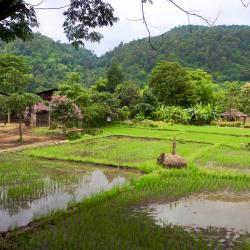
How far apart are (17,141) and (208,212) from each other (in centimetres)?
1404

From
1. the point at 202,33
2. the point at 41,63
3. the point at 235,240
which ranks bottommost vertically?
the point at 235,240

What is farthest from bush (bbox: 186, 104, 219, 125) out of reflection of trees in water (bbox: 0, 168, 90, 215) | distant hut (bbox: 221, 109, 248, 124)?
reflection of trees in water (bbox: 0, 168, 90, 215)

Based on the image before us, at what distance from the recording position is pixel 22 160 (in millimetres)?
15789

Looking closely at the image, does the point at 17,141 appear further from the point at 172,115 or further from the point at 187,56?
the point at 187,56

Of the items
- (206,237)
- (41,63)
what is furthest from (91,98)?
(41,63)

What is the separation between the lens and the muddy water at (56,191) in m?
8.88

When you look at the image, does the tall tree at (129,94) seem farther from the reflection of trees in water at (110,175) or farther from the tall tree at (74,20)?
the tall tree at (74,20)

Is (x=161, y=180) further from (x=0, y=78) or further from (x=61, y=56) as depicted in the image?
(x=61, y=56)

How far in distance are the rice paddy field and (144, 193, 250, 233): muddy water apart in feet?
0.08

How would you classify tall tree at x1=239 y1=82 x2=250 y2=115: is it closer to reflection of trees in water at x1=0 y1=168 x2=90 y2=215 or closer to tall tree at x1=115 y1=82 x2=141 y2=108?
tall tree at x1=115 y1=82 x2=141 y2=108

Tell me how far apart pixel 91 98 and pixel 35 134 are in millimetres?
6481

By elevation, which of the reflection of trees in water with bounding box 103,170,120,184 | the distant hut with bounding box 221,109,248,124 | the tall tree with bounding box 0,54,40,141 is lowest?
the reflection of trees in water with bounding box 103,170,120,184

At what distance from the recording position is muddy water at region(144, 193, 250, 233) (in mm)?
8391

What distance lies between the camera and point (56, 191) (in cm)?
1125
